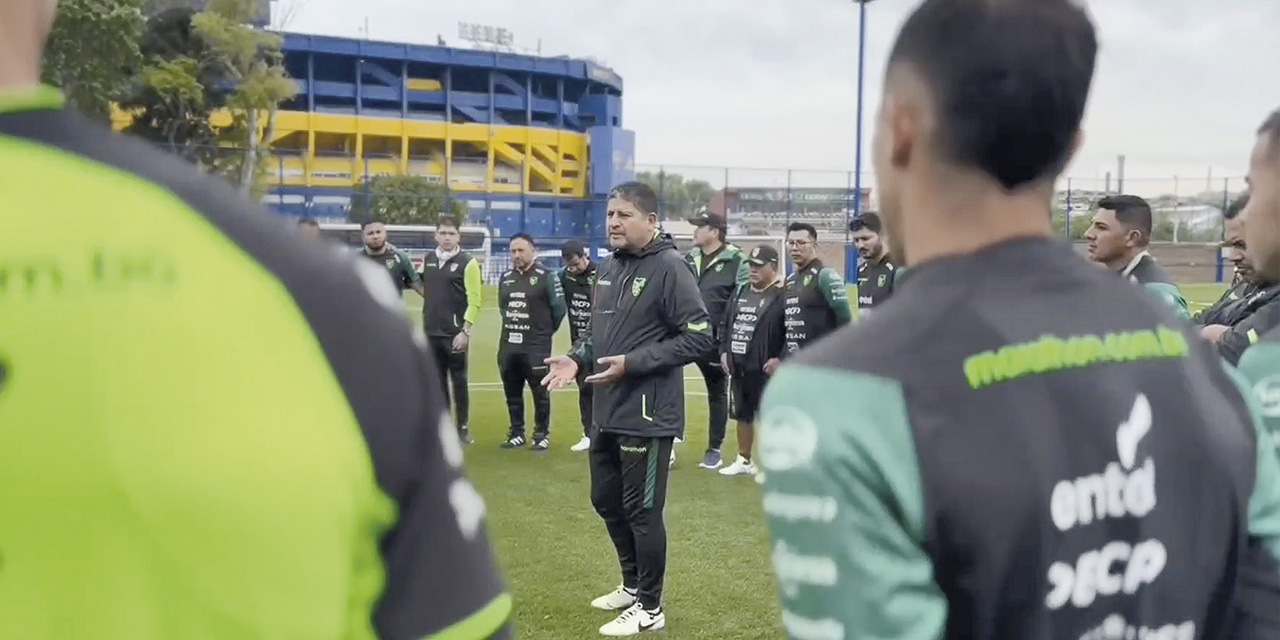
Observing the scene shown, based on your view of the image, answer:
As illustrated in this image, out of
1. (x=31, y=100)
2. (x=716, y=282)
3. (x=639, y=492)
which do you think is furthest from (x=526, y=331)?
(x=31, y=100)

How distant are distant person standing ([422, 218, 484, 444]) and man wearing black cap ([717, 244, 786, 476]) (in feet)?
8.65

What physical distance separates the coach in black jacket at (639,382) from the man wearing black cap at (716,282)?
4.11m

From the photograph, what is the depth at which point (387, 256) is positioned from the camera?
10328 mm

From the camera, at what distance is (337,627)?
0.97 meters

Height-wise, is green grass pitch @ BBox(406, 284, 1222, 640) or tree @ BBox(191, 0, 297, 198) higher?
tree @ BBox(191, 0, 297, 198)

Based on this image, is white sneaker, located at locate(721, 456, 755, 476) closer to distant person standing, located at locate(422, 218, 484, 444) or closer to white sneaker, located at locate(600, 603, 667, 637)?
distant person standing, located at locate(422, 218, 484, 444)

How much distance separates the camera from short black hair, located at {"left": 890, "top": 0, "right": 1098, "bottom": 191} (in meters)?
1.26

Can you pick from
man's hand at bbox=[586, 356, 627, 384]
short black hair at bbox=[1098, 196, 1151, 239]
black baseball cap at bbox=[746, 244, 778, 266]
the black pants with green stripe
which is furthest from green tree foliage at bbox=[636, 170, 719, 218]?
man's hand at bbox=[586, 356, 627, 384]

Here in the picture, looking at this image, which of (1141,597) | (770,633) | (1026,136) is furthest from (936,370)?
(770,633)

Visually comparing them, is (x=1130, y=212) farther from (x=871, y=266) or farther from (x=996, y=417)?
(x=996, y=417)

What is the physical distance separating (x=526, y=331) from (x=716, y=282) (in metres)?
1.86

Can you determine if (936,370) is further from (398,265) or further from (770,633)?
(398,265)

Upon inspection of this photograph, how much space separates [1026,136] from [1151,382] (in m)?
0.35

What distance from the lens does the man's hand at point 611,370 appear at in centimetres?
498
